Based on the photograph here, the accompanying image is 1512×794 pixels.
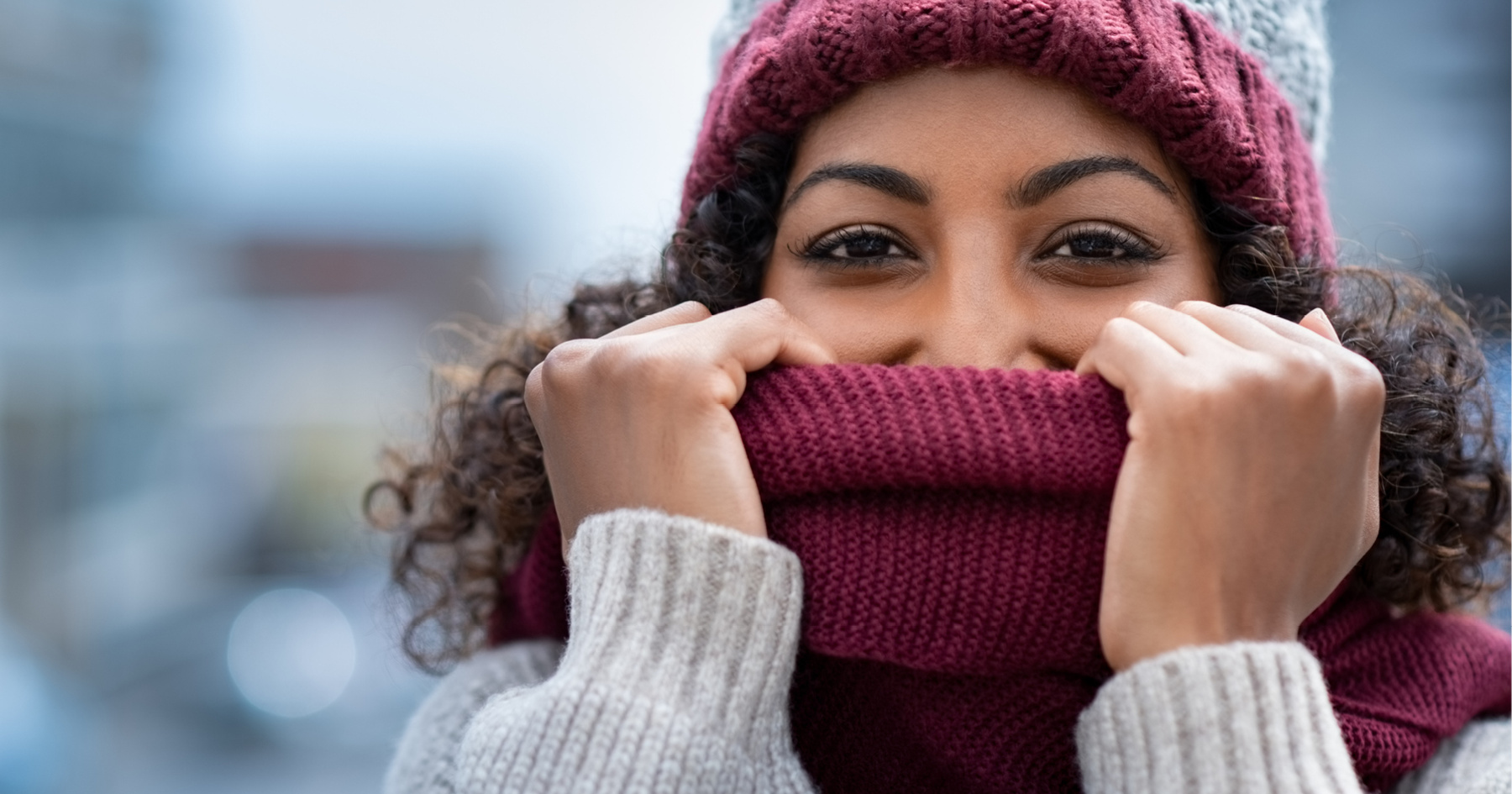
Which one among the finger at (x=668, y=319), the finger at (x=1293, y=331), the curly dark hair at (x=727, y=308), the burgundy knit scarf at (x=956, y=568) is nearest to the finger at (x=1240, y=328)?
the finger at (x=1293, y=331)

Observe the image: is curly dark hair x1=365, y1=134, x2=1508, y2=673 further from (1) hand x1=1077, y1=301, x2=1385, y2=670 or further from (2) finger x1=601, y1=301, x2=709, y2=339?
(1) hand x1=1077, y1=301, x2=1385, y2=670

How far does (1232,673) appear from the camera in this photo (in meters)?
1.32

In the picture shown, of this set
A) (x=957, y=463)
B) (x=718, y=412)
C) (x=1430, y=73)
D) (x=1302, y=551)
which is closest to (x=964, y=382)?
(x=957, y=463)

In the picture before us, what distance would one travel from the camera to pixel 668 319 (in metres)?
1.70

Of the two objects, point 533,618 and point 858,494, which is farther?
point 533,618

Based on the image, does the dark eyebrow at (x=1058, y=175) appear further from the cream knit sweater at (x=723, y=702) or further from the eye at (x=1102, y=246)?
the cream knit sweater at (x=723, y=702)

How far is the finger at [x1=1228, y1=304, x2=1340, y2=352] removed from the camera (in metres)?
1.46

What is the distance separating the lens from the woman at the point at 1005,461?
54.3 inches

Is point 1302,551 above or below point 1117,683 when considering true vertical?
above

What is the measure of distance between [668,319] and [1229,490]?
718mm

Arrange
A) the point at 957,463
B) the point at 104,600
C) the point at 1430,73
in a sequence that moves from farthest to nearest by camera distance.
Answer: the point at 104,600
the point at 1430,73
the point at 957,463

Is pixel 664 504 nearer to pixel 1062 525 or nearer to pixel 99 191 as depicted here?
pixel 1062 525

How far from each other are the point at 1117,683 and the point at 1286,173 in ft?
2.74

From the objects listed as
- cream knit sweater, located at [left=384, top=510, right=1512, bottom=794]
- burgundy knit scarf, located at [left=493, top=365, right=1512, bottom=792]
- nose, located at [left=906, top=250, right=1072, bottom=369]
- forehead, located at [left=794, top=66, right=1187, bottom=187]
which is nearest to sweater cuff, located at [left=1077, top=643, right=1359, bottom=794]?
cream knit sweater, located at [left=384, top=510, right=1512, bottom=794]
